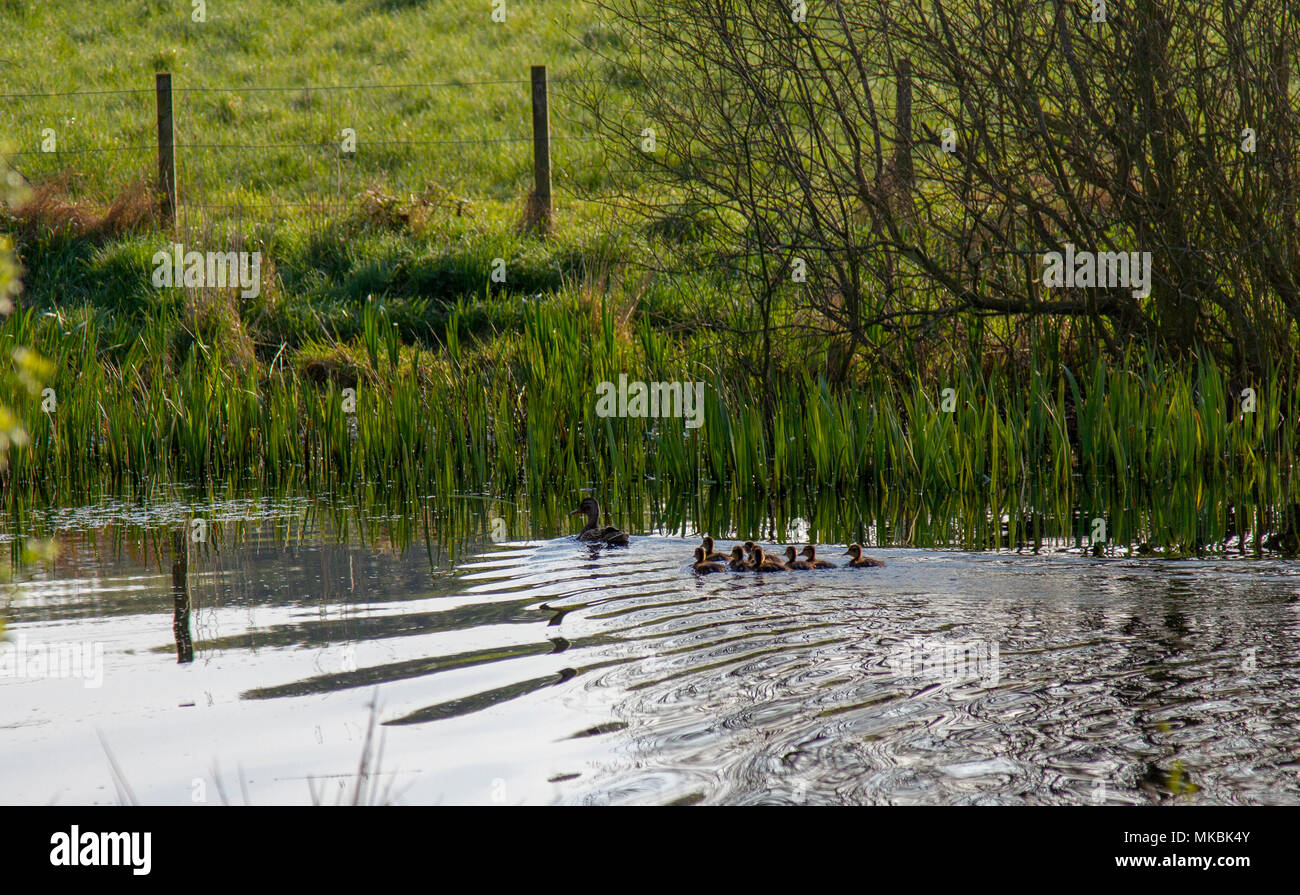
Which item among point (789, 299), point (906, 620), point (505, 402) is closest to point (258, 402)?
point (505, 402)

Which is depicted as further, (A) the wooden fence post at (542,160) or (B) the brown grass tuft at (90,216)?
(A) the wooden fence post at (542,160)

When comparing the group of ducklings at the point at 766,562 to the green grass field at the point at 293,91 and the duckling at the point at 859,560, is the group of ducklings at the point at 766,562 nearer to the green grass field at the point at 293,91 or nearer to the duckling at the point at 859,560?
the duckling at the point at 859,560

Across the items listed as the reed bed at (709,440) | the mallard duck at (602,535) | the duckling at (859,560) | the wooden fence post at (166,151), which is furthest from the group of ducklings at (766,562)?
the wooden fence post at (166,151)

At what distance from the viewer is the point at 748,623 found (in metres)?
5.19

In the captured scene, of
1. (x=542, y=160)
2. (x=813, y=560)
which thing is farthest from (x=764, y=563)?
(x=542, y=160)

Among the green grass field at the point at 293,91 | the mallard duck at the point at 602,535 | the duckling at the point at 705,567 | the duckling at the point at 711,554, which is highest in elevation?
the green grass field at the point at 293,91

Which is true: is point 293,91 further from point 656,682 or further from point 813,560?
point 656,682

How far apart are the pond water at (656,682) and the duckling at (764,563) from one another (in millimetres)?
75

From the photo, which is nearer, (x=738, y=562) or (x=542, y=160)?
(x=738, y=562)

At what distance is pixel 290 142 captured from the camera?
20.4 metres

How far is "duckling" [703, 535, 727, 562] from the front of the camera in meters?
6.25

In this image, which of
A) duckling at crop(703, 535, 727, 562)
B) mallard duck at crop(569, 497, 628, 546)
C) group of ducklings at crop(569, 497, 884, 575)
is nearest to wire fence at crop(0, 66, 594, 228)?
mallard duck at crop(569, 497, 628, 546)

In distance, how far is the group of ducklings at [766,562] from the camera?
610 cm

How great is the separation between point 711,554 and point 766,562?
374 millimetres
